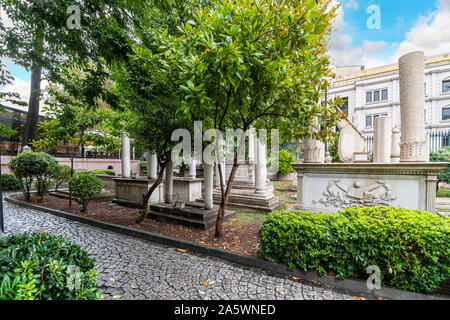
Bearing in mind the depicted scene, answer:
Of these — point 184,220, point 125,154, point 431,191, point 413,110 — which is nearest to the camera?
point 431,191

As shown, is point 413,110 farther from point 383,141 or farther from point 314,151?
point 314,151

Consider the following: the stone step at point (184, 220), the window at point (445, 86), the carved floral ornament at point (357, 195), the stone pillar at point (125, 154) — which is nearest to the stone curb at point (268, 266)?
the stone step at point (184, 220)

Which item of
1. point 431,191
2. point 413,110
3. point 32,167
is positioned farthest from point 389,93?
point 32,167

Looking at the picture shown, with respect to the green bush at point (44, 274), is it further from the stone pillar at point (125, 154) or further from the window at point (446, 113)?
the window at point (446, 113)

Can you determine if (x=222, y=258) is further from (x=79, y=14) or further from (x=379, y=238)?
(x=79, y=14)

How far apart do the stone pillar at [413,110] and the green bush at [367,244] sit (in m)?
2.60

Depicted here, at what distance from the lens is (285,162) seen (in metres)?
18.1

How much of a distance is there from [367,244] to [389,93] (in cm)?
3042

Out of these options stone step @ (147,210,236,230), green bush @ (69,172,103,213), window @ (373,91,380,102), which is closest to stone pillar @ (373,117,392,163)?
stone step @ (147,210,236,230)

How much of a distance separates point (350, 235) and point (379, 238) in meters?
0.37

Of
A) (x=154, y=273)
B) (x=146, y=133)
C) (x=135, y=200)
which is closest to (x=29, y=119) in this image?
(x=135, y=200)

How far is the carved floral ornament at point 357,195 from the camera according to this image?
5382mm

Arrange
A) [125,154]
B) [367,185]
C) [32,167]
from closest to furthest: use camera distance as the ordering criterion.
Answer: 1. [367,185]
2. [32,167]
3. [125,154]

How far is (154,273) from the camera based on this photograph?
3.45 m
